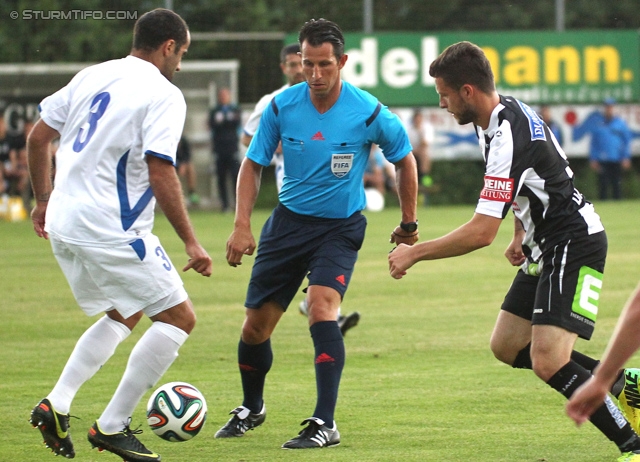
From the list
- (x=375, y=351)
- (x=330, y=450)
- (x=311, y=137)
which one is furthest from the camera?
(x=375, y=351)

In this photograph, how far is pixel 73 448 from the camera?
17.6 feet

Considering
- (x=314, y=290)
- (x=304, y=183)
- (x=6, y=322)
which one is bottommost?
(x=6, y=322)

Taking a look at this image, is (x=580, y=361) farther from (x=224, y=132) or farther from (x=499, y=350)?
(x=224, y=132)

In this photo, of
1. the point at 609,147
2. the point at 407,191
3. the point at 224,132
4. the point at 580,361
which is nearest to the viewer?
the point at 580,361

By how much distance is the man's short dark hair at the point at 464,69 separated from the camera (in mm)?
5203

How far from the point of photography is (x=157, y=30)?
5.30 meters

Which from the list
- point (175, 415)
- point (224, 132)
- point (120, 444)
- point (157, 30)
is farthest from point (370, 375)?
point (224, 132)

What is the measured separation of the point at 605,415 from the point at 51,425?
8.43 feet

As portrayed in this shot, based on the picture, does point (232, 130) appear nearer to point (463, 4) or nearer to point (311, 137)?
point (463, 4)

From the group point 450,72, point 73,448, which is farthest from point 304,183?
point 73,448

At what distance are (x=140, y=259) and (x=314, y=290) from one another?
1.18 meters

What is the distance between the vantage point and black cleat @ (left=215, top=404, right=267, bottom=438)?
6098 mm

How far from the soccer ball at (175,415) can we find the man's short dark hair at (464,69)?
2.03 metres

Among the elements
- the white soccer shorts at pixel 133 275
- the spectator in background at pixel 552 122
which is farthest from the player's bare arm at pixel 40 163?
the spectator in background at pixel 552 122
